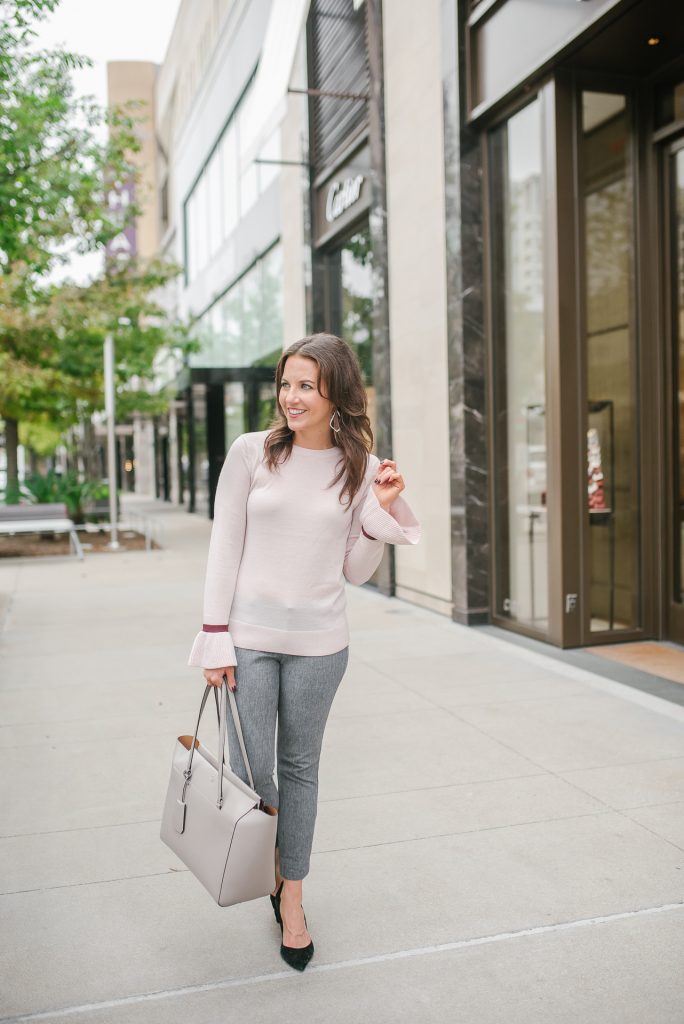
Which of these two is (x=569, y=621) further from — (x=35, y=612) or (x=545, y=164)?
(x=35, y=612)

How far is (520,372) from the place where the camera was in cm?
792

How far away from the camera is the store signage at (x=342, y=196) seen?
11.3m

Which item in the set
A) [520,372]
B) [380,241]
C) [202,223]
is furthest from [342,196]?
[202,223]

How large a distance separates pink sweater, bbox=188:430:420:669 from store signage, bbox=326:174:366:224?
8920mm

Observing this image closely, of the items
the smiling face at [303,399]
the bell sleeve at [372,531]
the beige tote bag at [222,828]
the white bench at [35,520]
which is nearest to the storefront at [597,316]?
the bell sleeve at [372,531]

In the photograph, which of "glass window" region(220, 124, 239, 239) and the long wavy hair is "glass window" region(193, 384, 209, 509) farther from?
the long wavy hair

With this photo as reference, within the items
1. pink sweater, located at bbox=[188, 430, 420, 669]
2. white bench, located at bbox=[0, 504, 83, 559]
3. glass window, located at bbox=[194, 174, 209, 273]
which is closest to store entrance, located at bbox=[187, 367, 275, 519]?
white bench, located at bbox=[0, 504, 83, 559]

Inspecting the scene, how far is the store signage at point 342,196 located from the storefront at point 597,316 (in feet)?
11.6

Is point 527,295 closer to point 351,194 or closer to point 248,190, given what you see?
point 351,194

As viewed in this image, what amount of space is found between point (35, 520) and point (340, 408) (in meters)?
13.2

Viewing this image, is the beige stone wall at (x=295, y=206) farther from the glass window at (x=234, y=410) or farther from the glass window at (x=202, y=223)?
the glass window at (x=202, y=223)

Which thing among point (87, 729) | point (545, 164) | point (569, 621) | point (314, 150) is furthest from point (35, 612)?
point (314, 150)

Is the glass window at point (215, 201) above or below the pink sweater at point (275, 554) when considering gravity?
above

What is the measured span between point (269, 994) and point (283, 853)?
1.26 feet
